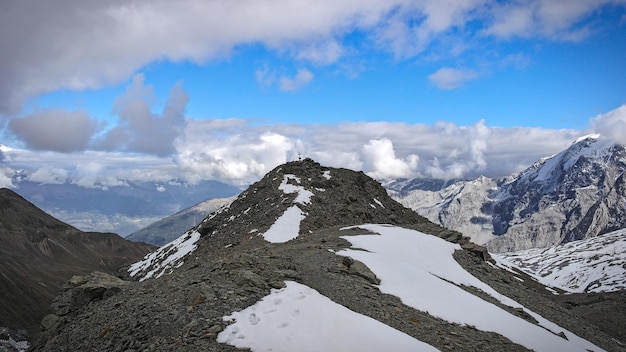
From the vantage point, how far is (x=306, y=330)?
15.0m

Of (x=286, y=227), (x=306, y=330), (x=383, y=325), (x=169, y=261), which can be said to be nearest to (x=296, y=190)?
(x=286, y=227)

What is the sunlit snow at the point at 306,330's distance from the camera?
46.5 ft

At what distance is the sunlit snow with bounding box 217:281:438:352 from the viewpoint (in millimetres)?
14164

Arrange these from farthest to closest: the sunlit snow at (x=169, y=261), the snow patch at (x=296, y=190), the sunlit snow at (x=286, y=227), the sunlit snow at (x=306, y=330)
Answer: the snow patch at (x=296, y=190) → the sunlit snow at (x=169, y=261) → the sunlit snow at (x=286, y=227) → the sunlit snow at (x=306, y=330)

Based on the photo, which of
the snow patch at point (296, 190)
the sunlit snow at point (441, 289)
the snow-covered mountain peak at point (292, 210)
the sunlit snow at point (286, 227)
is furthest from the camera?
the snow patch at point (296, 190)

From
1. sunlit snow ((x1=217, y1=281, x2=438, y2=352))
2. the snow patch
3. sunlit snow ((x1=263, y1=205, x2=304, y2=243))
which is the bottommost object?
sunlit snow ((x1=217, y1=281, x2=438, y2=352))

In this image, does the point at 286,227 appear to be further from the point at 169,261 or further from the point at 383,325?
the point at 383,325

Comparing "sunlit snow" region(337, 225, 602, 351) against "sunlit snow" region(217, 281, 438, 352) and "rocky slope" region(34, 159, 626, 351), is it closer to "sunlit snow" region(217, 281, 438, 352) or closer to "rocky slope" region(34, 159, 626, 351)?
"rocky slope" region(34, 159, 626, 351)

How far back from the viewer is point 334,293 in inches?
810

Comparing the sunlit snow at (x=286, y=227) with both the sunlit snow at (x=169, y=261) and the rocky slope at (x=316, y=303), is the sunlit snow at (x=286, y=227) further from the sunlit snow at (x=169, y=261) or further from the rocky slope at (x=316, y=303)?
the sunlit snow at (x=169, y=261)

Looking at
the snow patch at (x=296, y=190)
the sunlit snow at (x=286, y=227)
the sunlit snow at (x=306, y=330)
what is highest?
the snow patch at (x=296, y=190)

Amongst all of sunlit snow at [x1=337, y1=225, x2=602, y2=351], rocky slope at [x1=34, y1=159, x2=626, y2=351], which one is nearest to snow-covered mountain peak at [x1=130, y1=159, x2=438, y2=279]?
rocky slope at [x1=34, y1=159, x2=626, y2=351]

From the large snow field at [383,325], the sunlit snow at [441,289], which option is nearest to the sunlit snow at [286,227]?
the large snow field at [383,325]

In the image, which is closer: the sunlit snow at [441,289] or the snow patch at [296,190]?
the sunlit snow at [441,289]
